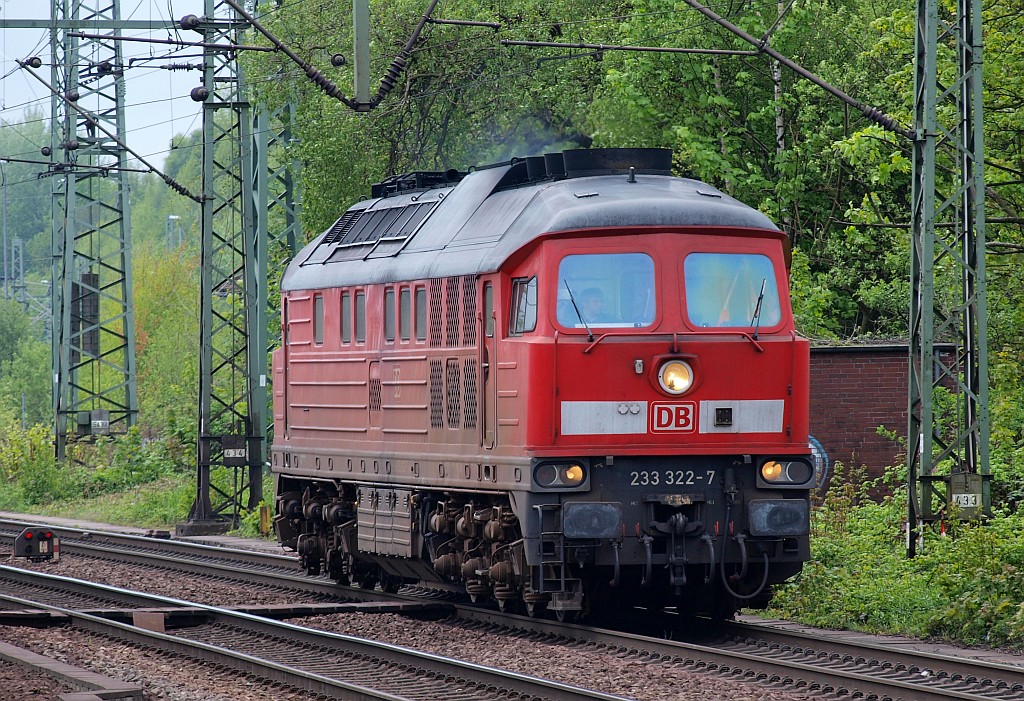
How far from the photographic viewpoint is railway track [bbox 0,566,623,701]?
1071 cm

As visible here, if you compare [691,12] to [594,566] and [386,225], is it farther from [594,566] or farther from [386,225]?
[594,566]

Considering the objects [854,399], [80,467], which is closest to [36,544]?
[854,399]

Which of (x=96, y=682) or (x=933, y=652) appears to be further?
(x=933, y=652)

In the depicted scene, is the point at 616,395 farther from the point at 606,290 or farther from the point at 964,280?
the point at 964,280

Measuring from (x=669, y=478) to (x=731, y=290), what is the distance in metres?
1.57

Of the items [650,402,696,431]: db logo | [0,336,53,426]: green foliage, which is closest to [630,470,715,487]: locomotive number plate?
[650,402,696,431]: db logo

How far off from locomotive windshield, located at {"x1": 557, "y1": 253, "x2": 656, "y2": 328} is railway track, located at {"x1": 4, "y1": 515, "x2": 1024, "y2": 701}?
2.42m

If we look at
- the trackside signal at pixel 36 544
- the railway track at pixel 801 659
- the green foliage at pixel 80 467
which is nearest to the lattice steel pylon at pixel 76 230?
the green foliage at pixel 80 467

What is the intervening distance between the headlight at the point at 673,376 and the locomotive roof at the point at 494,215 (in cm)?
110

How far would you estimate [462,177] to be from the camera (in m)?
16.4

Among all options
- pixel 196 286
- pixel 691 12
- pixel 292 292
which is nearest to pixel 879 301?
pixel 691 12

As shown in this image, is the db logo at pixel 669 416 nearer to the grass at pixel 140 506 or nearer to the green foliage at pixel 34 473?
the grass at pixel 140 506

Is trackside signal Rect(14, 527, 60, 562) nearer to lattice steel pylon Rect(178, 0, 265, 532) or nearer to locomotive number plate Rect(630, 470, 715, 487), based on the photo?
lattice steel pylon Rect(178, 0, 265, 532)

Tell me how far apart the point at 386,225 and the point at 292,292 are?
2.09 meters
